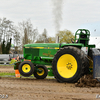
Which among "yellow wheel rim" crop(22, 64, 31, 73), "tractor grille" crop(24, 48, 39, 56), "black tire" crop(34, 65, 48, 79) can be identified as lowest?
"black tire" crop(34, 65, 48, 79)

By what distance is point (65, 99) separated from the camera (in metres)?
4.40

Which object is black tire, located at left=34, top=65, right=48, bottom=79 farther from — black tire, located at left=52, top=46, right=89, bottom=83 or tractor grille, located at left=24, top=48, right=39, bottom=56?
black tire, located at left=52, top=46, right=89, bottom=83

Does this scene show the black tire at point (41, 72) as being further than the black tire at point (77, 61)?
Yes

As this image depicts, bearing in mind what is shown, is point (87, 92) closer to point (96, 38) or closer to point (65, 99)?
point (65, 99)

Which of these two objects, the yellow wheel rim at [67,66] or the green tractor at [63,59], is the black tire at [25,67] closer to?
the green tractor at [63,59]

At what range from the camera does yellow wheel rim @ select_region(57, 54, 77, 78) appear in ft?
21.2

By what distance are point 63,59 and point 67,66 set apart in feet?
0.97

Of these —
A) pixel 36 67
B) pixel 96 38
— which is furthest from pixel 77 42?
pixel 96 38

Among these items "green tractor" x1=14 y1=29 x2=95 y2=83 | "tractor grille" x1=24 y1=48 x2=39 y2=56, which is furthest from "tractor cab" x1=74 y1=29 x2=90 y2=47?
"tractor grille" x1=24 y1=48 x2=39 y2=56

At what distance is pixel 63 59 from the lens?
665 centimetres

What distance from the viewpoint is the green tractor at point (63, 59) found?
6306 mm

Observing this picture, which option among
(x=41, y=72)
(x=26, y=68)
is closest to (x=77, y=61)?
(x=26, y=68)

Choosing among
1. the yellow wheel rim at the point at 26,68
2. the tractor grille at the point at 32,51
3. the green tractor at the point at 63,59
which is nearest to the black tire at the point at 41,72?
the green tractor at the point at 63,59

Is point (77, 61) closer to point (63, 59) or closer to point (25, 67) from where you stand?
point (63, 59)
